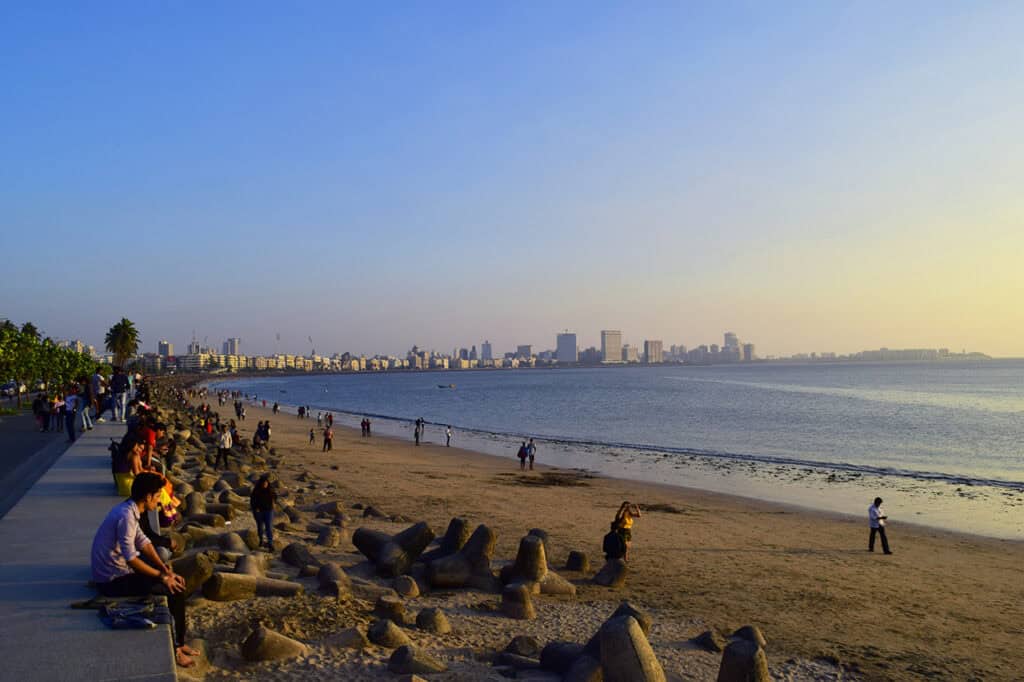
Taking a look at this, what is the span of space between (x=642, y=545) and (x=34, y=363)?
47966 mm

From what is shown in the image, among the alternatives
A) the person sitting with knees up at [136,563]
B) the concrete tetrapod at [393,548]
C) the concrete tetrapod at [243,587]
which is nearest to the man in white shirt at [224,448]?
the concrete tetrapod at [393,548]

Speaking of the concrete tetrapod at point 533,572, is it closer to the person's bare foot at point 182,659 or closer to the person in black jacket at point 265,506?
the person in black jacket at point 265,506

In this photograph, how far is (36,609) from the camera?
6.25m

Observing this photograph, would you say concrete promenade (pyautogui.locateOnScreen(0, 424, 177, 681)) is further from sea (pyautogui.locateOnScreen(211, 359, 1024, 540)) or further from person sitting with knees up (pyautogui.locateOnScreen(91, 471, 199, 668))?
sea (pyautogui.locateOnScreen(211, 359, 1024, 540))

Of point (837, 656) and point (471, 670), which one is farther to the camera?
point (837, 656)

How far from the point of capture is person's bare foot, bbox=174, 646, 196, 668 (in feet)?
19.9

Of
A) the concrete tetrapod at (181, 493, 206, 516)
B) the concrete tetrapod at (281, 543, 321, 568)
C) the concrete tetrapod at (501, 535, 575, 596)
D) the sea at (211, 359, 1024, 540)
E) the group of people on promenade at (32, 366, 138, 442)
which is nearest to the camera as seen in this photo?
the concrete tetrapod at (281, 543, 321, 568)

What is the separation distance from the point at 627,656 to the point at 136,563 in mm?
3978

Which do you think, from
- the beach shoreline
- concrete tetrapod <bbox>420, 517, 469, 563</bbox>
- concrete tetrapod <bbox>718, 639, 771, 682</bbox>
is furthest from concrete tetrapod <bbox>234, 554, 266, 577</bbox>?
the beach shoreline

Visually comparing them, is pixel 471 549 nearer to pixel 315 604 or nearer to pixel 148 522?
pixel 315 604

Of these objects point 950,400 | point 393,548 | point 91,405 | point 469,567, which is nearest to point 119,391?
point 91,405

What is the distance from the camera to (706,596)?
11820 millimetres

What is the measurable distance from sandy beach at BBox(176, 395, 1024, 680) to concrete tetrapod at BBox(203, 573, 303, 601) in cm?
10

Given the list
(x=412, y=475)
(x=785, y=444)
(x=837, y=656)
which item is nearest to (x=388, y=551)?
(x=837, y=656)
